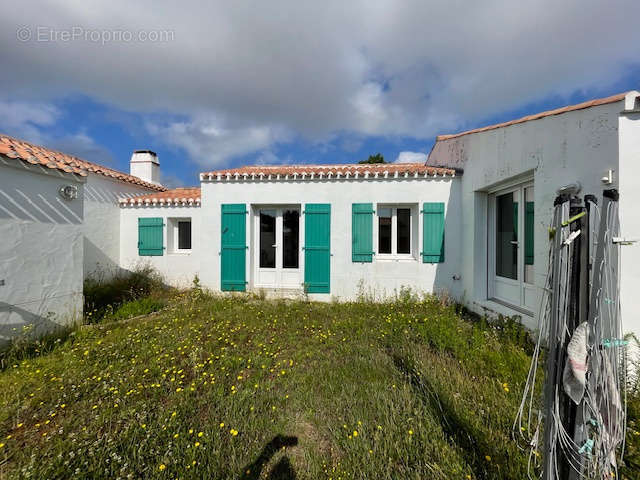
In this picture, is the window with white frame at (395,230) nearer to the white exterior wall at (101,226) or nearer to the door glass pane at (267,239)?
the door glass pane at (267,239)

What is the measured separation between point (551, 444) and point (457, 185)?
5.49m

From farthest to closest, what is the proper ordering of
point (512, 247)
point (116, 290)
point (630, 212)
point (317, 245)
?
point (116, 290), point (317, 245), point (512, 247), point (630, 212)

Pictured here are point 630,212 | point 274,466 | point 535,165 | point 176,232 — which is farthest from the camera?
point 176,232

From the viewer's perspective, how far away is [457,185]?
229 inches

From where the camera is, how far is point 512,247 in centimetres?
450

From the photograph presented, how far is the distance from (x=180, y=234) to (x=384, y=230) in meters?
6.17

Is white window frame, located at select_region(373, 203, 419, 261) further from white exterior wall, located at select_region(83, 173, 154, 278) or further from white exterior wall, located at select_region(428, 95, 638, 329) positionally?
white exterior wall, located at select_region(83, 173, 154, 278)

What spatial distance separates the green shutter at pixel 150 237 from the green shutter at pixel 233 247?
8.88ft

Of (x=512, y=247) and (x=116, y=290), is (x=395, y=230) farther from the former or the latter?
(x=116, y=290)

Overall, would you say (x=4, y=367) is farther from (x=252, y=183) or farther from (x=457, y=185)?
(x=457, y=185)

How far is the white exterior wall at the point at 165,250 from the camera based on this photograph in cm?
749

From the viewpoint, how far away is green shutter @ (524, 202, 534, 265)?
3964 millimetres

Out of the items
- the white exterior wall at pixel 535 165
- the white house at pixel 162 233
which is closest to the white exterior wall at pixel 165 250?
the white house at pixel 162 233

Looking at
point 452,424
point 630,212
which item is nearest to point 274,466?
point 452,424
